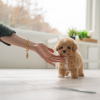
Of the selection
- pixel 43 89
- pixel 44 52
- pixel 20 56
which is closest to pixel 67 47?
pixel 44 52

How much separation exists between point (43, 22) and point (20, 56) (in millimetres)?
996

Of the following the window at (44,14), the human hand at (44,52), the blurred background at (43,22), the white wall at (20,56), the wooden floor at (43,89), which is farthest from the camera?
the window at (44,14)

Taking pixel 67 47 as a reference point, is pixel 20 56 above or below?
below

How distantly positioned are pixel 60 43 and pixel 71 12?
2678mm

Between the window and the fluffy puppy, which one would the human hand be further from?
the window

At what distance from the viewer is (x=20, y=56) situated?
113 inches

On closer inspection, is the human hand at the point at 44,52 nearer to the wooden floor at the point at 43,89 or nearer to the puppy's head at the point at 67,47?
the puppy's head at the point at 67,47

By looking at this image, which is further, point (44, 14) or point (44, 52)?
point (44, 14)

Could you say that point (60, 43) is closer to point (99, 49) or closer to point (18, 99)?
Result: point (18, 99)

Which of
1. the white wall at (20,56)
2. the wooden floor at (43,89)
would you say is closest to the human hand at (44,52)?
the wooden floor at (43,89)

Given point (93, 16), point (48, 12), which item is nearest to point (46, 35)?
point (48, 12)

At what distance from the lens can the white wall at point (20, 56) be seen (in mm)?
2736

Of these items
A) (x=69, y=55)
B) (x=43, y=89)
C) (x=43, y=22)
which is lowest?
(x=43, y=89)

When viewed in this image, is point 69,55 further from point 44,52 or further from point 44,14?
point 44,14
